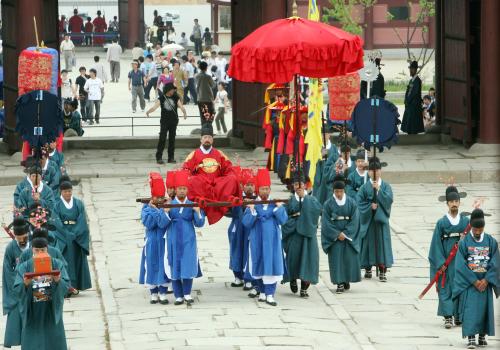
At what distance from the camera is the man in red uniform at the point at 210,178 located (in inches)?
693

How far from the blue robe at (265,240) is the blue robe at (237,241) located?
0.34m

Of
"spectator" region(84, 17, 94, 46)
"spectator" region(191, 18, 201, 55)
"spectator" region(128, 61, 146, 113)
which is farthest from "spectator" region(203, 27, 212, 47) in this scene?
"spectator" region(128, 61, 146, 113)

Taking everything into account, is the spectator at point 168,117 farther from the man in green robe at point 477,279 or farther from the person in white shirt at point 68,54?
the person in white shirt at point 68,54

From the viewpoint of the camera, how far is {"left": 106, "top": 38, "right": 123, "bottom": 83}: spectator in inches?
1770

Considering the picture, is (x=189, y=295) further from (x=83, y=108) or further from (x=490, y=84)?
(x=83, y=108)

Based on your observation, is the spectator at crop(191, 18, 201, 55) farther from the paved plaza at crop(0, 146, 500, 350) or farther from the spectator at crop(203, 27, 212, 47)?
the paved plaza at crop(0, 146, 500, 350)

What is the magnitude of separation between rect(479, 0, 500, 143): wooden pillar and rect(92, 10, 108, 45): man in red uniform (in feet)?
107

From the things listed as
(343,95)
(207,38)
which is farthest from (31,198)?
(207,38)

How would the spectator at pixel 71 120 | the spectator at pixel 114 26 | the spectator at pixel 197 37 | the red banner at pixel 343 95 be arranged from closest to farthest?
the red banner at pixel 343 95 < the spectator at pixel 71 120 < the spectator at pixel 197 37 < the spectator at pixel 114 26

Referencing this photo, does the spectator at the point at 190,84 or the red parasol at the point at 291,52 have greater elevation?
the red parasol at the point at 291,52

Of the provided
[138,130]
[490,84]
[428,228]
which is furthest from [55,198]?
[138,130]

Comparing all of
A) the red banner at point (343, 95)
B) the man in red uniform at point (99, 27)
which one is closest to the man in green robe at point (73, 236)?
the red banner at point (343, 95)

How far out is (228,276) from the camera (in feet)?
61.2

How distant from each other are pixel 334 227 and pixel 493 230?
12.9ft
